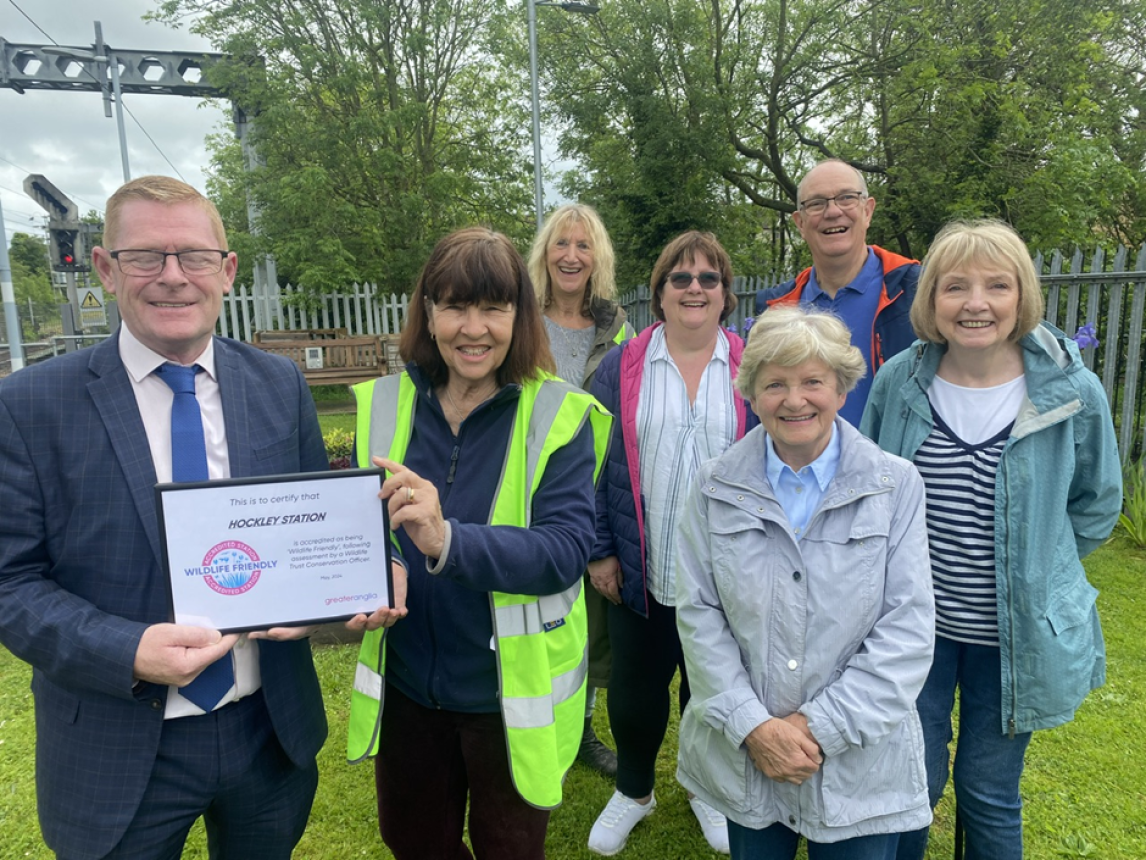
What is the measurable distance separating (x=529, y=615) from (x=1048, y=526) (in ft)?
4.89

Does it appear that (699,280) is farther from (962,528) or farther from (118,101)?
(118,101)

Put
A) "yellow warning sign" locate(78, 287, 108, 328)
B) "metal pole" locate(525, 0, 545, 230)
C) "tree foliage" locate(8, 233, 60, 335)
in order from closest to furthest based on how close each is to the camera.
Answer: "metal pole" locate(525, 0, 545, 230) < "yellow warning sign" locate(78, 287, 108, 328) < "tree foliage" locate(8, 233, 60, 335)

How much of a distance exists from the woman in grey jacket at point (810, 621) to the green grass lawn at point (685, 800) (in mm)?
1352

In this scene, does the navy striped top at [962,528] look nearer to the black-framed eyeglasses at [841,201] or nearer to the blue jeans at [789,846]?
the blue jeans at [789,846]

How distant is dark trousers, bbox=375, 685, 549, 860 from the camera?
80.3 inches

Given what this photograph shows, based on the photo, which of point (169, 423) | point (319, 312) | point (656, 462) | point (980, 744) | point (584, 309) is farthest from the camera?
point (319, 312)

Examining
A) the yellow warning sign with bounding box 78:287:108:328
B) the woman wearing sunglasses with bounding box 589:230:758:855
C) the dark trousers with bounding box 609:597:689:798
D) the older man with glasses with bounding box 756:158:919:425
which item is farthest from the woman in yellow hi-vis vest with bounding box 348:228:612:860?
the yellow warning sign with bounding box 78:287:108:328

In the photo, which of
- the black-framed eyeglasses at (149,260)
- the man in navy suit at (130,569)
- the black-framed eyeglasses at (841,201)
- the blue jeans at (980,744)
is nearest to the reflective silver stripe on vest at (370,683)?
the man in navy suit at (130,569)

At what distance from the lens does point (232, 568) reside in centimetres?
174

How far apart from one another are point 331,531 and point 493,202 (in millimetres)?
15751

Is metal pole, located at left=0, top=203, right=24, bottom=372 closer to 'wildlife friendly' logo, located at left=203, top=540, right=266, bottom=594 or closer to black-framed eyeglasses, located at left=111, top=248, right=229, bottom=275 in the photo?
black-framed eyeglasses, located at left=111, top=248, right=229, bottom=275

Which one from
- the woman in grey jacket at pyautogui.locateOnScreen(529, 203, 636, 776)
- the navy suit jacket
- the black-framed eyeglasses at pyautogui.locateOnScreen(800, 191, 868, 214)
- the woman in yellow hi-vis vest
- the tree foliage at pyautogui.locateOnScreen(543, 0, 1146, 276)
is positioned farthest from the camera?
the tree foliage at pyautogui.locateOnScreen(543, 0, 1146, 276)

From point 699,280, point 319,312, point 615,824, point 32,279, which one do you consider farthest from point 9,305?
point 32,279

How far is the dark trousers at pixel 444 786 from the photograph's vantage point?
6.69 feet
